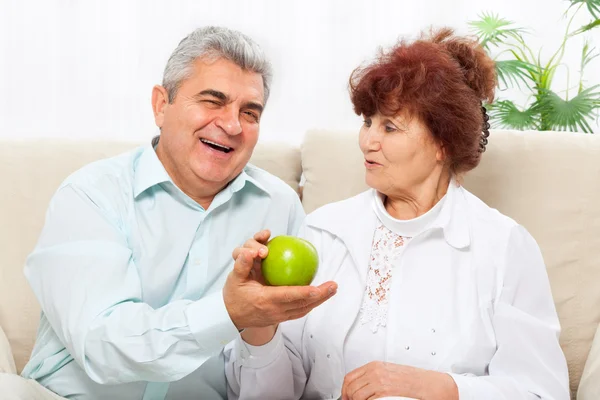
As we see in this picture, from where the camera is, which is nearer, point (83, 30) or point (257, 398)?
point (257, 398)

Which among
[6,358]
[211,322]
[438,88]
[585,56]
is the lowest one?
[6,358]

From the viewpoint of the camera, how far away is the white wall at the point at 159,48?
3.08 metres

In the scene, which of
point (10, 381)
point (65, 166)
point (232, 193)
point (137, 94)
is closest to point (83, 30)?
point (137, 94)

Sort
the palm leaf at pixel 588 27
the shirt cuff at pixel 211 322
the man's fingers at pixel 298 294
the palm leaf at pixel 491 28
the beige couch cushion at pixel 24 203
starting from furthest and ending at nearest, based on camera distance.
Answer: the palm leaf at pixel 491 28 < the palm leaf at pixel 588 27 < the beige couch cushion at pixel 24 203 < the shirt cuff at pixel 211 322 < the man's fingers at pixel 298 294

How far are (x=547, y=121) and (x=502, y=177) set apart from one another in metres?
1.06

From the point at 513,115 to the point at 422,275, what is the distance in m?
1.64

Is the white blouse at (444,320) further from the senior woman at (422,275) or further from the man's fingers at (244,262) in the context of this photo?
the man's fingers at (244,262)

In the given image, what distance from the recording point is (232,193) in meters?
1.88

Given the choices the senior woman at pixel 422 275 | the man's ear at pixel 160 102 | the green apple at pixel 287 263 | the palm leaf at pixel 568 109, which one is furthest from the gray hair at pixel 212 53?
the palm leaf at pixel 568 109

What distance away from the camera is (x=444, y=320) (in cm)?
165

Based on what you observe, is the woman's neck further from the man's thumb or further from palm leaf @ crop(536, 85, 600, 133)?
palm leaf @ crop(536, 85, 600, 133)

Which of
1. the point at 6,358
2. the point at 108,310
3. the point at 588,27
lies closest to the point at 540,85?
the point at 588,27

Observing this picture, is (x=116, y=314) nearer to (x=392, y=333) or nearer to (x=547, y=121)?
(x=392, y=333)

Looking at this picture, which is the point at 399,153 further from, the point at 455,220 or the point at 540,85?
the point at 540,85
